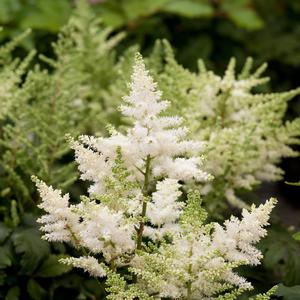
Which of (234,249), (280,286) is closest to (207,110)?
(280,286)

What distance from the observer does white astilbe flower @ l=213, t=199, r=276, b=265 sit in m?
1.86

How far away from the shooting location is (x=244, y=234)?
187 cm

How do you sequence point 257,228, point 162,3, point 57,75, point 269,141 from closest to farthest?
point 257,228 < point 269,141 < point 57,75 < point 162,3

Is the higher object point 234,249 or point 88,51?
point 88,51

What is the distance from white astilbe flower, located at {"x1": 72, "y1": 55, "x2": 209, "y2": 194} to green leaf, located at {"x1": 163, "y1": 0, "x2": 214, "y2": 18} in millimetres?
2970

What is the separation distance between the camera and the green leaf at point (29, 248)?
2.58 m

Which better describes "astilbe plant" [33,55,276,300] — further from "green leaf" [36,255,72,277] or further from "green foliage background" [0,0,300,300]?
"green leaf" [36,255,72,277]

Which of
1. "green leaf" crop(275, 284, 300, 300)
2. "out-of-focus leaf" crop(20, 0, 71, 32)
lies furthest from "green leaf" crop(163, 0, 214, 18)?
"green leaf" crop(275, 284, 300, 300)

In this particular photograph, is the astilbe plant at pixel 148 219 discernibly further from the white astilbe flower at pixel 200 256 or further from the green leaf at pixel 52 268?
the green leaf at pixel 52 268

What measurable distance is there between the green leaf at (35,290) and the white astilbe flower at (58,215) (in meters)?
0.71

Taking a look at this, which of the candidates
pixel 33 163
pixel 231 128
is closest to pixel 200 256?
pixel 231 128

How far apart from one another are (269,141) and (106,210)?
1.16 metres

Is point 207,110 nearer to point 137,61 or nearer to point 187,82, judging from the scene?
point 187,82

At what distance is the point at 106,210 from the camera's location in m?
1.89
